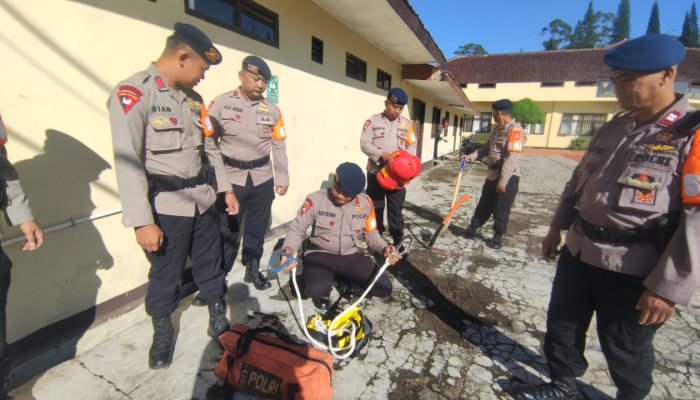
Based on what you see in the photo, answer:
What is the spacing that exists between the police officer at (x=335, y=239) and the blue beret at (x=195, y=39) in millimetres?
1165

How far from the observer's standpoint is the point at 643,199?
1.37 m

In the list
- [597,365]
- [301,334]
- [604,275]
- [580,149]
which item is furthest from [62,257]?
[580,149]

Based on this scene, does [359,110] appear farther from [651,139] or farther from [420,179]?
[651,139]

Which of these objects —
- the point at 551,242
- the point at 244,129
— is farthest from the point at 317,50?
the point at 551,242

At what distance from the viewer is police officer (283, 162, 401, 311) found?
2441mm

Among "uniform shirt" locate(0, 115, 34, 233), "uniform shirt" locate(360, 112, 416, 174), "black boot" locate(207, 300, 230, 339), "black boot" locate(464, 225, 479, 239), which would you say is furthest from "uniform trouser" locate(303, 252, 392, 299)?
"black boot" locate(464, 225, 479, 239)

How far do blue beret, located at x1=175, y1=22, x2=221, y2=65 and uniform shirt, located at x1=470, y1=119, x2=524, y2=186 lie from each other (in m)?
3.16

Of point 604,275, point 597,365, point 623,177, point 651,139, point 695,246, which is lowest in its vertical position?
point 597,365

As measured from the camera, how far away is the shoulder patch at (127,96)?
63.0 inches

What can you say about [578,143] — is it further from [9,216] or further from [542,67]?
[9,216]

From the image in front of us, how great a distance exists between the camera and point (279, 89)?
12.5 feet

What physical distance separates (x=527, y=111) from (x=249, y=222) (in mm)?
26254

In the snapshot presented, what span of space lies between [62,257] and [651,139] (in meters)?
3.28

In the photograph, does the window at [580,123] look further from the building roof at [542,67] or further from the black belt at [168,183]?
the black belt at [168,183]
